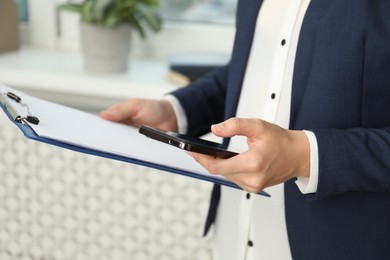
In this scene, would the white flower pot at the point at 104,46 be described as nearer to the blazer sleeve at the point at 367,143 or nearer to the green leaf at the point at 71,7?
the green leaf at the point at 71,7

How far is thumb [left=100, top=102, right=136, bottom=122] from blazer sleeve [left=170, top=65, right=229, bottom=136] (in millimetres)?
104

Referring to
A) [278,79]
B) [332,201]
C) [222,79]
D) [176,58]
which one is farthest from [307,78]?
[176,58]

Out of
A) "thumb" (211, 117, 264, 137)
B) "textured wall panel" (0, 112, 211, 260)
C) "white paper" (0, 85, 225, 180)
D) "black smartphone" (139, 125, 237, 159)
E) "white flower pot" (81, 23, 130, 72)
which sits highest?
"thumb" (211, 117, 264, 137)

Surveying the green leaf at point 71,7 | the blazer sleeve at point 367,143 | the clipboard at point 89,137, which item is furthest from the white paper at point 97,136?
the green leaf at point 71,7

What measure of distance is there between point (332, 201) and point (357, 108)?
0.14 m

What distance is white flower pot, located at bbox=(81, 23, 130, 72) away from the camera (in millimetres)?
1451

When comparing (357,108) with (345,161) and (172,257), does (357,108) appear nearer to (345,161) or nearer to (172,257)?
(345,161)

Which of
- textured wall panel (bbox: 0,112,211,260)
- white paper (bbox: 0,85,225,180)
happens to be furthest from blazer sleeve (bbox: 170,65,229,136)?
textured wall panel (bbox: 0,112,211,260)

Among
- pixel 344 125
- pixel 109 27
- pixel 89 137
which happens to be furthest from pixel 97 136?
pixel 109 27

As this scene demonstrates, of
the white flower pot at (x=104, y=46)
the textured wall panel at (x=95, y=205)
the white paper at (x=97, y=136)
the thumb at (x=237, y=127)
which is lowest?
the textured wall panel at (x=95, y=205)

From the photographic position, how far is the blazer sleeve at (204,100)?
98 centimetres

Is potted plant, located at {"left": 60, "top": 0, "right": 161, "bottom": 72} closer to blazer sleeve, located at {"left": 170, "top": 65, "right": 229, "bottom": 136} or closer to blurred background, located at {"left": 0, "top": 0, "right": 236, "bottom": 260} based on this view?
blurred background, located at {"left": 0, "top": 0, "right": 236, "bottom": 260}

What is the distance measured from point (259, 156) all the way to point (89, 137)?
0.21 meters

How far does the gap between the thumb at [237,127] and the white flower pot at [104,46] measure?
911 mm
